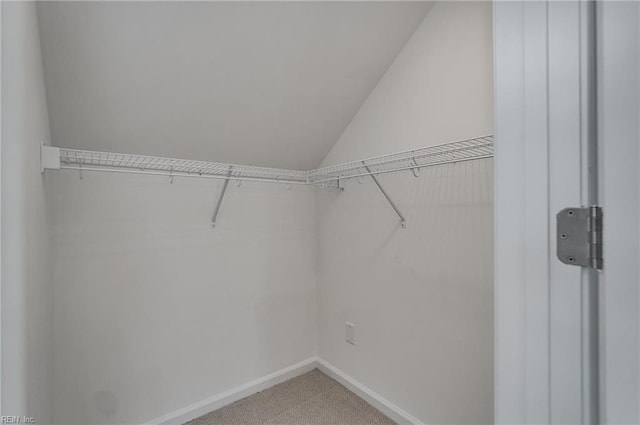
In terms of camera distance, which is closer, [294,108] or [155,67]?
[155,67]

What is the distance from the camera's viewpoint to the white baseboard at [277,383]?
1.67 m

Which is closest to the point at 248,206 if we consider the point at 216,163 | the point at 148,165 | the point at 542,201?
the point at 216,163

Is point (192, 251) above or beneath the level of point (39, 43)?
beneath

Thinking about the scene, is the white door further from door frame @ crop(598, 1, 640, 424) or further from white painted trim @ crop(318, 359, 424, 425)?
white painted trim @ crop(318, 359, 424, 425)

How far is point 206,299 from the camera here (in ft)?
5.90

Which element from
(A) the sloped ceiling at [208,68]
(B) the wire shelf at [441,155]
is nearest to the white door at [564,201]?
(B) the wire shelf at [441,155]

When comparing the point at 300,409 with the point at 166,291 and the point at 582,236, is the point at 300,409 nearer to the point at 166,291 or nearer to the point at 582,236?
the point at 166,291

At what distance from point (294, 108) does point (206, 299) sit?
133cm

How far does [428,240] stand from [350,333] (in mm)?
939

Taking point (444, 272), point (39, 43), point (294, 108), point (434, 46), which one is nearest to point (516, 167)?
point (444, 272)

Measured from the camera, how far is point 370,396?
1.85 meters

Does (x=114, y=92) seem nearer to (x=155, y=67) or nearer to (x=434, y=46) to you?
(x=155, y=67)

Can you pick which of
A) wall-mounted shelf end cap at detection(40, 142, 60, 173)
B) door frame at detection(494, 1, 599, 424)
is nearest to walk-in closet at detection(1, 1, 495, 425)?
wall-mounted shelf end cap at detection(40, 142, 60, 173)

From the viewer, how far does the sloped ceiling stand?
3.76 feet
